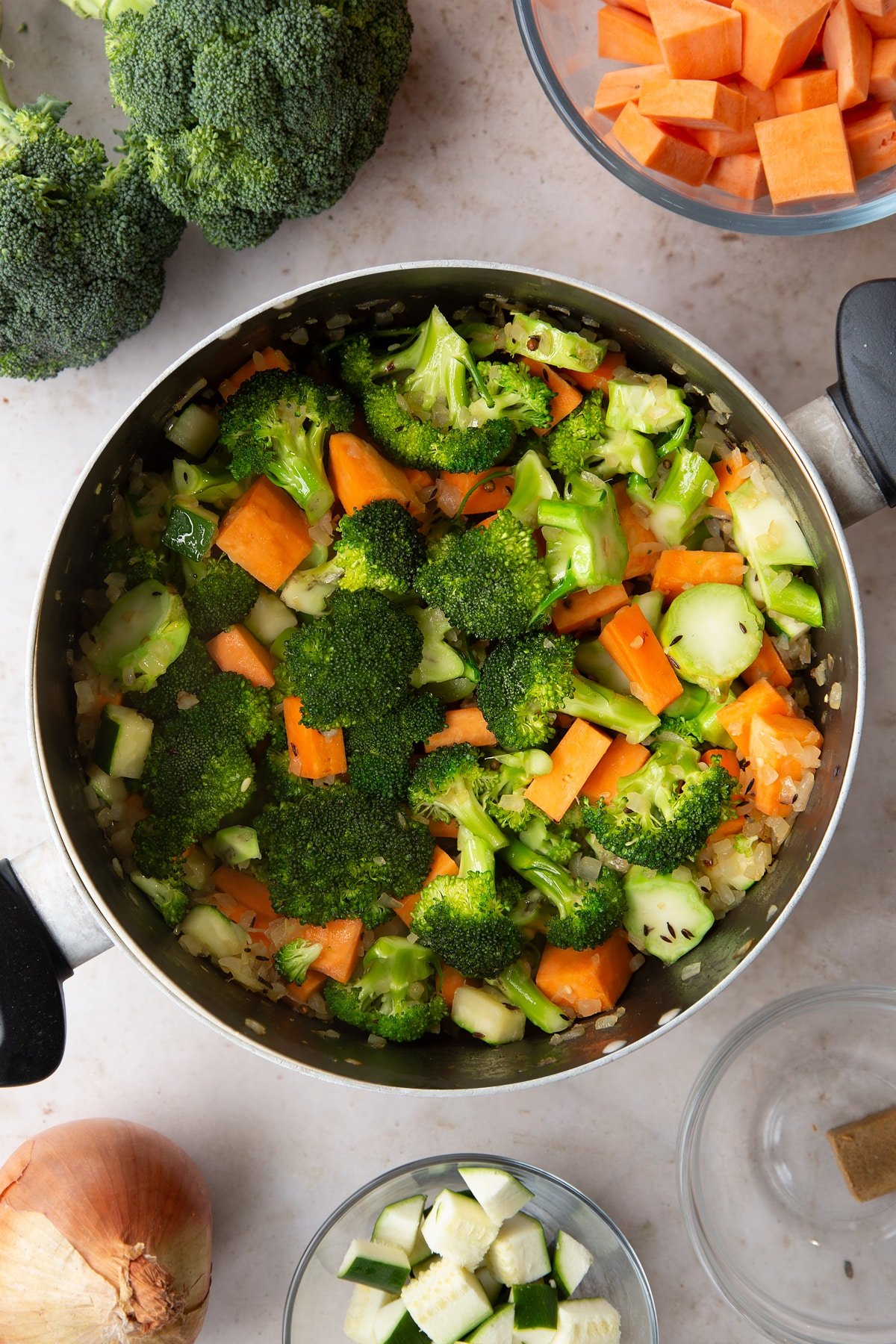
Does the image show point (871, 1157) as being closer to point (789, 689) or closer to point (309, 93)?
point (789, 689)

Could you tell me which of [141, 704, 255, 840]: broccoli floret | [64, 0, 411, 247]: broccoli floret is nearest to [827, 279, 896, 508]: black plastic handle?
[64, 0, 411, 247]: broccoli floret

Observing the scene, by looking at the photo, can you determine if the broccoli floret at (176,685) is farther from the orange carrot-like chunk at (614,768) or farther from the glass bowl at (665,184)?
the glass bowl at (665,184)

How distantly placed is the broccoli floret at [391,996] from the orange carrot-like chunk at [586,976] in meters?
0.19

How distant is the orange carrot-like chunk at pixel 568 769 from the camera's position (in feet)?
5.46

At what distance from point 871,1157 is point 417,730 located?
46.3 inches

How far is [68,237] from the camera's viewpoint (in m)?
1.59

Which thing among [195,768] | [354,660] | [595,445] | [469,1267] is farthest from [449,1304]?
[595,445]

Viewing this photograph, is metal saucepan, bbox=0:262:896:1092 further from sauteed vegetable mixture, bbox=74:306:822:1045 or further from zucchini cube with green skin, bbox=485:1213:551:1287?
zucchini cube with green skin, bbox=485:1213:551:1287

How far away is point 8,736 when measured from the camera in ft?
6.39

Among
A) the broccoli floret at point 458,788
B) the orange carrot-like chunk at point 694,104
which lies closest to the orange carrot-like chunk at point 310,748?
the broccoli floret at point 458,788

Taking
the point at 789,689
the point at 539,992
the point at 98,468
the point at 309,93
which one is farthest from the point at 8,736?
the point at 789,689

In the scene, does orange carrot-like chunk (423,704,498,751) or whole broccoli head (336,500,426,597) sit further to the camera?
orange carrot-like chunk (423,704,498,751)

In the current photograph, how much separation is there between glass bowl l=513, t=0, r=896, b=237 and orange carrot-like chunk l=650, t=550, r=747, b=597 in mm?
534

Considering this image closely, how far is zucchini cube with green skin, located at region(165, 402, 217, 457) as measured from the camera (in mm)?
1688
